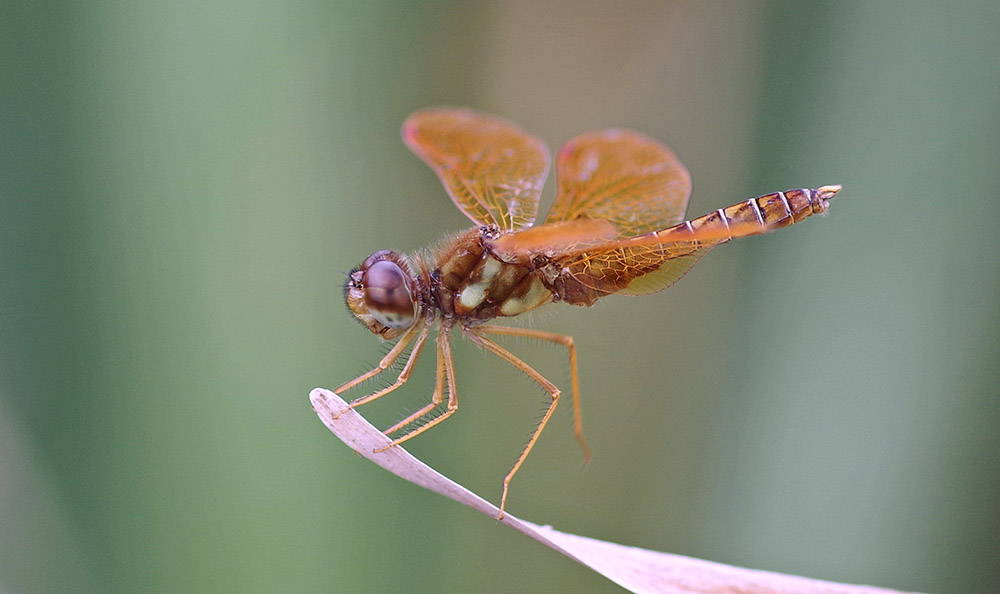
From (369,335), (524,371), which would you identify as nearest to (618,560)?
(524,371)

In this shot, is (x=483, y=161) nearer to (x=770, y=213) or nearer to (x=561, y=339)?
(x=561, y=339)

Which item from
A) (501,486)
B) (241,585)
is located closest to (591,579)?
(501,486)

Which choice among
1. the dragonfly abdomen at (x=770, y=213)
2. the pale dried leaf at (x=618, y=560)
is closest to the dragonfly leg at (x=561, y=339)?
the dragonfly abdomen at (x=770, y=213)

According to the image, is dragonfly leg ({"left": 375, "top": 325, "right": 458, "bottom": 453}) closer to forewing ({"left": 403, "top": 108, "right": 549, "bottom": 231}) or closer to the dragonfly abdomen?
forewing ({"left": 403, "top": 108, "right": 549, "bottom": 231})

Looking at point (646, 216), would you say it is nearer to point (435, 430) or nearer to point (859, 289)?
point (859, 289)

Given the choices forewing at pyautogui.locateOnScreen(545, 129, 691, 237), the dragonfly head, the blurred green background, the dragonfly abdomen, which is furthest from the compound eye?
the dragonfly abdomen
